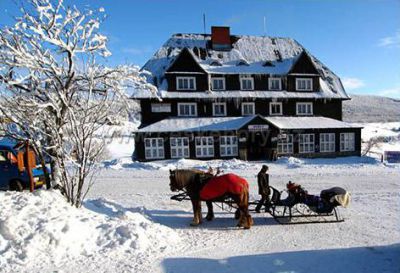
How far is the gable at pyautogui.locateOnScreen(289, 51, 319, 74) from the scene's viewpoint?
1040 inches

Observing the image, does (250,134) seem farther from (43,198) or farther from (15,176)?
(43,198)

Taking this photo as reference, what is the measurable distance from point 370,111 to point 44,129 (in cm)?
11569

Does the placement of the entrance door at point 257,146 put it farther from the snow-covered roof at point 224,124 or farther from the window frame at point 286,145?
the snow-covered roof at point 224,124

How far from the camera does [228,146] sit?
927 inches

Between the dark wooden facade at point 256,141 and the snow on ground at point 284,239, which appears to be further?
the dark wooden facade at point 256,141

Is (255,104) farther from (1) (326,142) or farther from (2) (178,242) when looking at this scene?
(2) (178,242)

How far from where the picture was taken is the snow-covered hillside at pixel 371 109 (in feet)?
292

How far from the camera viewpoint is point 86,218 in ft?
19.6

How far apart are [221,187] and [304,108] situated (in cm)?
2219

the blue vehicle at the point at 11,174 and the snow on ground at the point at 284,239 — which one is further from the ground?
the blue vehicle at the point at 11,174

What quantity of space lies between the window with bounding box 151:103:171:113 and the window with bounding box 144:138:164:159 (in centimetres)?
269

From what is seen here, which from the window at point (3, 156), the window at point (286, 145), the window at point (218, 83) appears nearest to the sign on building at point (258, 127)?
the window at point (286, 145)

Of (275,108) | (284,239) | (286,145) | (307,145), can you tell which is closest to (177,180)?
(284,239)

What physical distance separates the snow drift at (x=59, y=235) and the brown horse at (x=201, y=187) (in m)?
1.17
